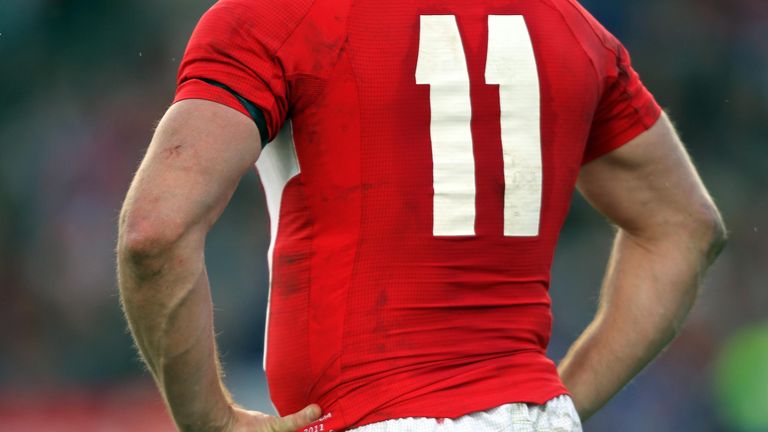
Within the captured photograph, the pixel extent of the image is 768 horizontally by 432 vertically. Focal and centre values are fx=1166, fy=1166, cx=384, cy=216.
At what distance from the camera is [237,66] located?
6.97 ft

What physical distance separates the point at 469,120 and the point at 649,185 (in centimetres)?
67

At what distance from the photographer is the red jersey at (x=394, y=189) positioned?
216 cm

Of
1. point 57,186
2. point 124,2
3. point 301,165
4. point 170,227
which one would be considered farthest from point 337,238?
point 124,2

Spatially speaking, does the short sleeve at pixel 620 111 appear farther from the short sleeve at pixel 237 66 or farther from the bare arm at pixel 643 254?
the short sleeve at pixel 237 66

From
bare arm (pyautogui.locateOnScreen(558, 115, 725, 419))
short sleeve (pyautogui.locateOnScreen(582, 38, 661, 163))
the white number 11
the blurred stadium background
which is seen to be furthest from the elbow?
the blurred stadium background

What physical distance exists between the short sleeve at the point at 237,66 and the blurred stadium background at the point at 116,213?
4.97 m

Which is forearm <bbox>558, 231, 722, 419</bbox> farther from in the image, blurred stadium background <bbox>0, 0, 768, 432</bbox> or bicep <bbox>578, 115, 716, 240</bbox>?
blurred stadium background <bbox>0, 0, 768, 432</bbox>

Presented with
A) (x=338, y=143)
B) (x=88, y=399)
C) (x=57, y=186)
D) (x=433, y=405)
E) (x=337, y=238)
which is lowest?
(x=88, y=399)

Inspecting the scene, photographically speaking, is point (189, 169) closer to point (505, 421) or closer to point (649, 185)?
point (505, 421)

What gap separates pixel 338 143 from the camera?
7.18ft

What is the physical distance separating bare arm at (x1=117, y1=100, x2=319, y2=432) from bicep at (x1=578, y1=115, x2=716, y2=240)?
0.96 m

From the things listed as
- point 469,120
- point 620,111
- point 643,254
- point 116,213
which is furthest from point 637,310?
point 116,213

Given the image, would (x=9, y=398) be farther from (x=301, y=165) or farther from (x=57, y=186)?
(x=301, y=165)

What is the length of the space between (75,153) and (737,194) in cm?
466
